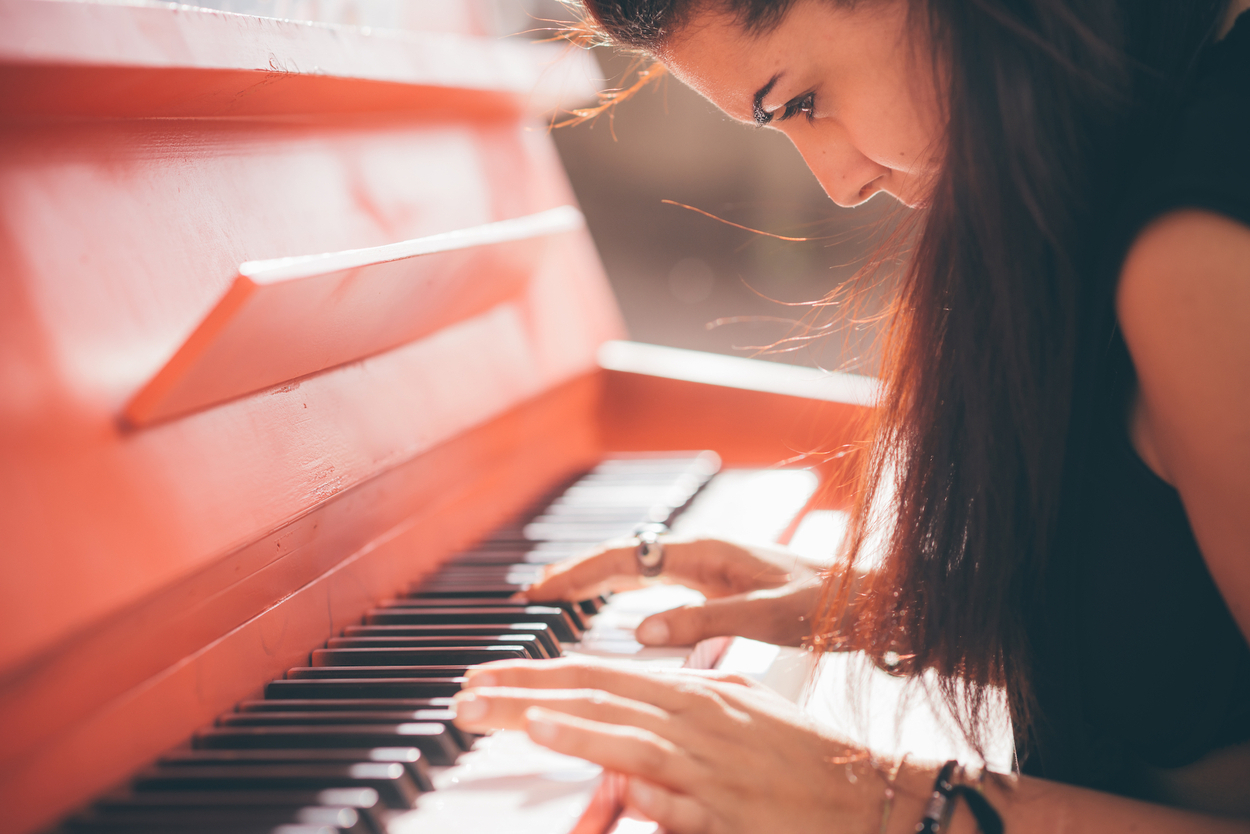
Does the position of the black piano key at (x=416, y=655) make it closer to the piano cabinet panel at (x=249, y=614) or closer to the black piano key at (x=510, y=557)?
the piano cabinet panel at (x=249, y=614)

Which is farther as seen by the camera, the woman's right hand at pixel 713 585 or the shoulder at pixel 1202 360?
the woman's right hand at pixel 713 585

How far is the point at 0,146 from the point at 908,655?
79 centimetres

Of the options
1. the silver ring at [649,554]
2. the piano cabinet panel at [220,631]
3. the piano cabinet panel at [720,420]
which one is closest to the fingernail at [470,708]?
the piano cabinet panel at [220,631]

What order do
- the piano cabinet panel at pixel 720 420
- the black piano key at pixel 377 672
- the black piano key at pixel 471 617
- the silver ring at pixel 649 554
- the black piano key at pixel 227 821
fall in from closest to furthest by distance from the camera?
the black piano key at pixel 227 821 < the black piano key at pixel 377 672 < the black piano key at pixel 471 617 < the silver ring at pixel 649 554 < the piano cabinet panel at pixel 720 420

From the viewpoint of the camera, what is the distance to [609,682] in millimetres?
626

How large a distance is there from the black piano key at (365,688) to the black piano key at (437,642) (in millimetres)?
75

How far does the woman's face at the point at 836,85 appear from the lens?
71cm

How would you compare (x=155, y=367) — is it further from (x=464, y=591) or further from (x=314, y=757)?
(x=464, y=591)

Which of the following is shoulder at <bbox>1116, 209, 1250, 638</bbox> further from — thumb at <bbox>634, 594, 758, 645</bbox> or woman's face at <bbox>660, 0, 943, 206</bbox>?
thumb at <bbox>634, 594, 758, 645</bbox>

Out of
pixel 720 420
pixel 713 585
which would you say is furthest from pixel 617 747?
pixel 720 420

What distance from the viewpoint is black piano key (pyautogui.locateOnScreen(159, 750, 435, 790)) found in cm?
60

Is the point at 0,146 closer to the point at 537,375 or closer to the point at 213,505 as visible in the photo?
the point at 213,505

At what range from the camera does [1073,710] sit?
30.1 inches

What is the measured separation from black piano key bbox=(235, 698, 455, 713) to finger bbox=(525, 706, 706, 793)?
13 cm
